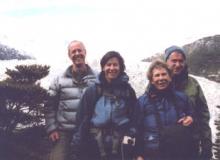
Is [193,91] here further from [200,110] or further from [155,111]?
[155,111]

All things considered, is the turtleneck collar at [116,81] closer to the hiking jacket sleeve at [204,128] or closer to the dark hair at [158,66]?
the dark hair at [158,66]

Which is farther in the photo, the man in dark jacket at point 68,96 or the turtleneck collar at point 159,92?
the man in dark jacket at point 68,96

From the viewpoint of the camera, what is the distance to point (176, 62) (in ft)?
25.5

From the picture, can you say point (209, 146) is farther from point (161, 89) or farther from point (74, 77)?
point (74, 77)

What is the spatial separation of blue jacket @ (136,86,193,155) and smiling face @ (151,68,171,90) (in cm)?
7

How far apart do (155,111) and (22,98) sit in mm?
4443

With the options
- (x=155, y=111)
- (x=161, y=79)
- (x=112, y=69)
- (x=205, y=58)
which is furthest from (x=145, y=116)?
(x=205, y=58)

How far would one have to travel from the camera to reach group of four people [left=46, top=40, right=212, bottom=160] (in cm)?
704

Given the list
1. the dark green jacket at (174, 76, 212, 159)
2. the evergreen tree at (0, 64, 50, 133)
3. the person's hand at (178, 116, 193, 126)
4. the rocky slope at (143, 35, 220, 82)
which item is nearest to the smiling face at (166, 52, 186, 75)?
the dark green jacket at (174, 76, 212, 159)

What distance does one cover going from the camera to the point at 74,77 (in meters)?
8.68

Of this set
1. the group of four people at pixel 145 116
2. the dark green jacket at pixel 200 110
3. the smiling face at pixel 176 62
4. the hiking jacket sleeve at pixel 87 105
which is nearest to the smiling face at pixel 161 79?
the group of four people at pixel 145 116

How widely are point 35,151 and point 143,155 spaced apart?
4.48m

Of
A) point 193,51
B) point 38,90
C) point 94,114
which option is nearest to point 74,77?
point 94,114

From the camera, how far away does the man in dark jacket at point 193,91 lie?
775 cm
